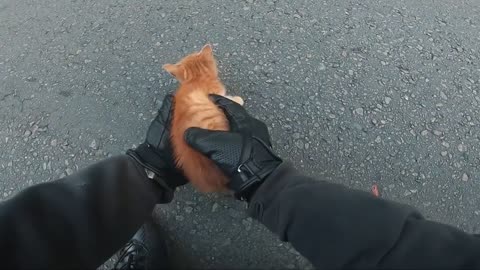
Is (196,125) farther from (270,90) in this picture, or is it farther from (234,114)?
(270,90)

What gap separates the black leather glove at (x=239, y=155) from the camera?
151 cm

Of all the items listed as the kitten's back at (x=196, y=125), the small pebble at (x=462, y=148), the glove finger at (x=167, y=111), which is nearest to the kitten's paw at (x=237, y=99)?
the kitten's back at (x=196, y=125)

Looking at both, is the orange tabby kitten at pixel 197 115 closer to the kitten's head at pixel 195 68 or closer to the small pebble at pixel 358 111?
the kitten's head at pixel 195 68

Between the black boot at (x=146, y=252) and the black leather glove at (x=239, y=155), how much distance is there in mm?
402

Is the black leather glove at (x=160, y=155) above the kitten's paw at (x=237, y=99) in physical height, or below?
below

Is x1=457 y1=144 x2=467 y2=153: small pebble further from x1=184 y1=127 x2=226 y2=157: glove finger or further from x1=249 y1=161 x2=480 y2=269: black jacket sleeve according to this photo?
x1=184 y1=127 x2=226 y2=157: glove finger

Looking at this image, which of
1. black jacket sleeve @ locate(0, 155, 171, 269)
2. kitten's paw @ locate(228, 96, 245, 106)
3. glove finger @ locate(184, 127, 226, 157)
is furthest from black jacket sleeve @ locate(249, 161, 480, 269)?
kitten's paw @ locate(228, 96, 245, 106)

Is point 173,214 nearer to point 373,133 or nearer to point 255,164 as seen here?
point 255,164

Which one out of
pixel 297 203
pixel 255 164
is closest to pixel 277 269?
pixel 255 164

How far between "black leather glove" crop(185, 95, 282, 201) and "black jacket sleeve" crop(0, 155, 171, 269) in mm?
275

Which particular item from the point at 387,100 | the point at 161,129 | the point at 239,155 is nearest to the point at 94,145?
the point at 161,129

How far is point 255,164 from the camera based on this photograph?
1.52 metres

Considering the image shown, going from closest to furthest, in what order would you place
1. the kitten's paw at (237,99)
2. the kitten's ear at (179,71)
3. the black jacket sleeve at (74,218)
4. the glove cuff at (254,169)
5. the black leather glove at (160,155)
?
the black jacket sleeve at (74,218) < the glove cuff at (254,169) < the black leather glove at (160,155) < the kitten's ear at (179,71) < the kitten's paw at (237,99)

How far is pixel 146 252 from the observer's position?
5.51 feet
